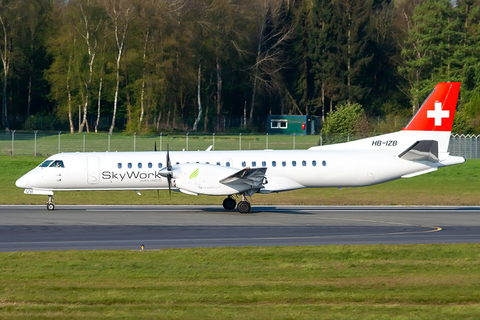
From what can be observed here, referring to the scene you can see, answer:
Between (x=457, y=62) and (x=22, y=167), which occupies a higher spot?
(x=457, y=62)

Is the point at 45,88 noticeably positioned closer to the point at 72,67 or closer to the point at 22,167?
the point at 72,67

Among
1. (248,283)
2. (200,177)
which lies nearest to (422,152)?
(200,177)

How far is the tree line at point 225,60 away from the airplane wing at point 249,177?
32086 mm

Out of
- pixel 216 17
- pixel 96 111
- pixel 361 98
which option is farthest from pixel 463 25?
pixel 96 111

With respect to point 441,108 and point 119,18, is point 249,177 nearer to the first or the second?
point 441,108

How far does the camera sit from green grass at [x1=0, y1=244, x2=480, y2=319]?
429 inches

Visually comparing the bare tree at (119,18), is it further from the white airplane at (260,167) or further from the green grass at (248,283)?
the green grass at (248,283)

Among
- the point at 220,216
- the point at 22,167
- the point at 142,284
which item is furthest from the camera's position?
the point at 22,167

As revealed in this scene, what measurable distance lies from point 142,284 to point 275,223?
414 inches

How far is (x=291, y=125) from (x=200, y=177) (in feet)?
177

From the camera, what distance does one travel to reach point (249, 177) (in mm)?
25484

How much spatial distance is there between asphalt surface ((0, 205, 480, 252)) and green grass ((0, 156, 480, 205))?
149 inches

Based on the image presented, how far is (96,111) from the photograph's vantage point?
241 ft

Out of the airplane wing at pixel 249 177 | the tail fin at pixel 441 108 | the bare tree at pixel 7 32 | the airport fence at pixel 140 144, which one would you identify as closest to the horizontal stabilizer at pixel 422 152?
the tail fin at pixel 441 108
